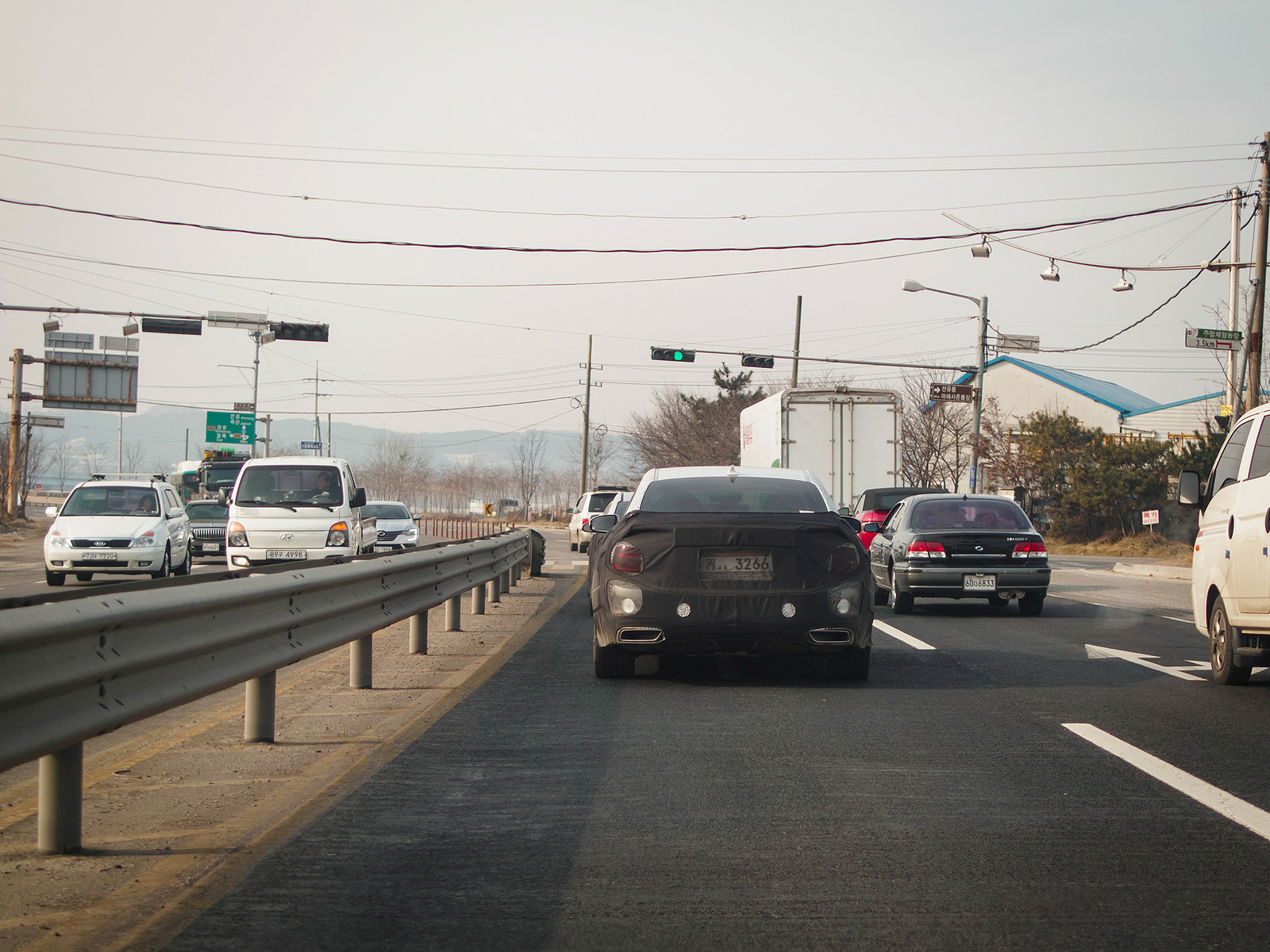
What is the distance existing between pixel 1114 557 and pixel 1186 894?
36.6 meters

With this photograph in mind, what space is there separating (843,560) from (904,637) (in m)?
4.38

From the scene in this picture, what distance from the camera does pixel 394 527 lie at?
3250cm

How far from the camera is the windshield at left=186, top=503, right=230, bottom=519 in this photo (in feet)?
98.3

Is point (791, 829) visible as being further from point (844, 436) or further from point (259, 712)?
point (844, 436)

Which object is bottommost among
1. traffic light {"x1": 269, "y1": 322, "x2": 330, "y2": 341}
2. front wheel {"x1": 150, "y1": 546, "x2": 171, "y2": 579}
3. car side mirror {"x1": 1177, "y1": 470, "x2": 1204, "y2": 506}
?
front wheel {"x1": 150, "y1": 546, "x2": 171, "y2": 579}

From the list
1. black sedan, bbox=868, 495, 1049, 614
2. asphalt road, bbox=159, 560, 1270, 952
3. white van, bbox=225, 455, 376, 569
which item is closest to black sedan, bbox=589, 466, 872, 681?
asphalt road, bbox=159, 560, 1270, 952

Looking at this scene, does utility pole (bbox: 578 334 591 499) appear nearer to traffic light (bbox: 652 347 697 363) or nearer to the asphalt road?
traffic light (bbox: 652 347 697 363)

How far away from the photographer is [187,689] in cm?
496

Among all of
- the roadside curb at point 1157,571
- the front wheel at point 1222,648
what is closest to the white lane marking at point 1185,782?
the front wheel at point 1222,648

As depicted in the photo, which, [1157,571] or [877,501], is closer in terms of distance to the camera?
[877,501]

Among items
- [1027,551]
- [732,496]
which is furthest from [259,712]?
[1027,551]

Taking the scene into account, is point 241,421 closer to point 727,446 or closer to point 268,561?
point 727,446

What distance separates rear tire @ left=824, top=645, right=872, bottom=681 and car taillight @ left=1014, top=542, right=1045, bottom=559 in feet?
21.9

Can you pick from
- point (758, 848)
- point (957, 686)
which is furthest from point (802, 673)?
point (758, 848)
